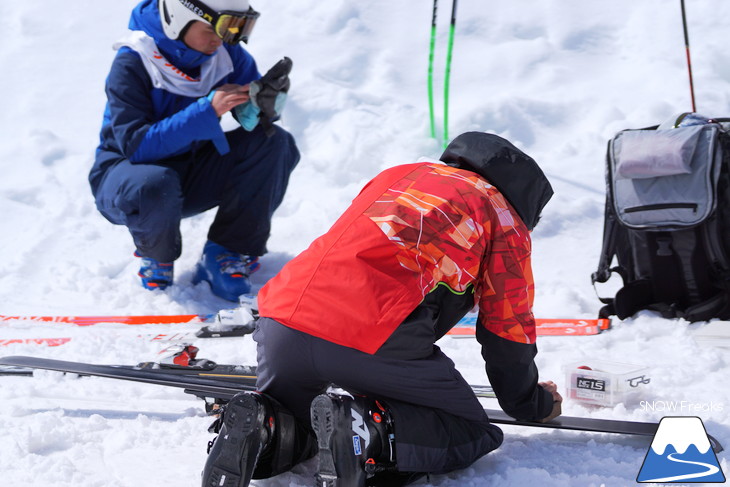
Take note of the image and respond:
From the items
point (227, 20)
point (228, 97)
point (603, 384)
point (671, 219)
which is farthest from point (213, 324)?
point (671, 219)

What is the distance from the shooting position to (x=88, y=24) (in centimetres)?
761

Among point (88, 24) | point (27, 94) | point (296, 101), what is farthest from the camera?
point (88, 24)

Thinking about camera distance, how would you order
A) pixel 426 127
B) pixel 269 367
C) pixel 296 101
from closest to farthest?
pixel 269 367 < pixel 426 127 < pixel 296 101

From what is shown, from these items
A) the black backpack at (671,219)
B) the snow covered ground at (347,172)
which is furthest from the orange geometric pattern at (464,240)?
the black backpack at (671,219)

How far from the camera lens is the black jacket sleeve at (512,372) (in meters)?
2.05

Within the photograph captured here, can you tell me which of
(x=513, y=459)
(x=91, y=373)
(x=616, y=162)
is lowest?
(x=513, y=459)

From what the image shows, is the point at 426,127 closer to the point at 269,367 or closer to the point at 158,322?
the point at 158,322

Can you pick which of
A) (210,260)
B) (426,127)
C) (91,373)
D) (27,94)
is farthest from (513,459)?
(27,94)

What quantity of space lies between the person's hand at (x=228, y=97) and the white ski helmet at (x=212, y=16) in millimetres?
233

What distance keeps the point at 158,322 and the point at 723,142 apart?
257cm

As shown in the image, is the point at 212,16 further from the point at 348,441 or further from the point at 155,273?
the point at 348,441

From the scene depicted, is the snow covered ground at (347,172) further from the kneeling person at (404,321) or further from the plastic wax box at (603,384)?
the kneeling person at (404,321)

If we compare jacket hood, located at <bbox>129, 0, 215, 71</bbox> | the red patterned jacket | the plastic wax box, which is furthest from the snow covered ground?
jacket hood, located at <bbox>129, 0, 215, 71</bbox>

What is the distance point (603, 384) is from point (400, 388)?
870mm
